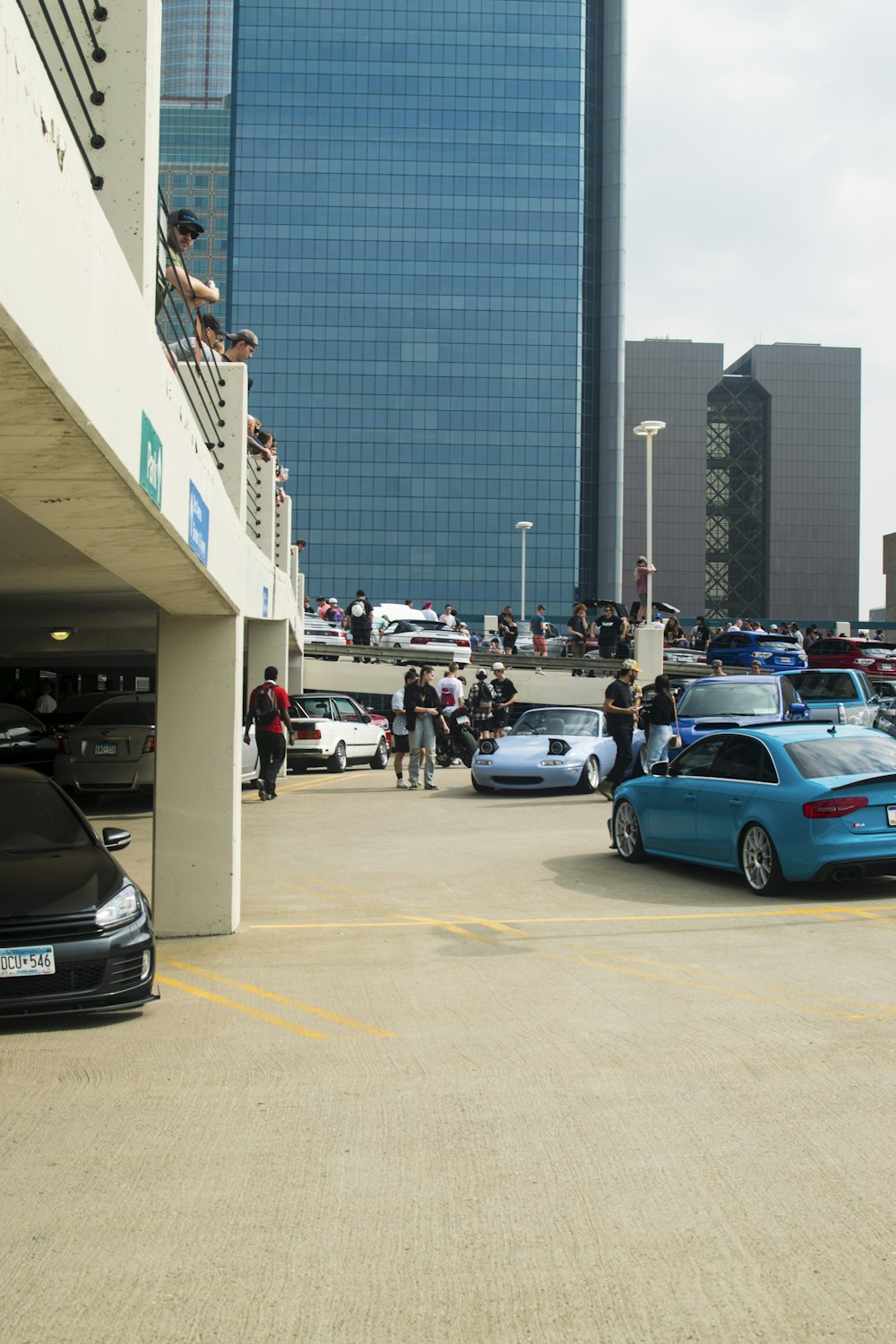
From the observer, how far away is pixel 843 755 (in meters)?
10.7

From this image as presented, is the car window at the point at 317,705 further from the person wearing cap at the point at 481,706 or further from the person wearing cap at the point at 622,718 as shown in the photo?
the person wearing cap at the point at 622,718

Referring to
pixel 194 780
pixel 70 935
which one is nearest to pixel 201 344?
pixel 194 780

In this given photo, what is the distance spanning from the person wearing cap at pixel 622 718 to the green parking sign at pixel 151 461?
1232 centimetres

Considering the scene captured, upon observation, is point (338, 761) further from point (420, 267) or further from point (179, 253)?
point (420, 267)

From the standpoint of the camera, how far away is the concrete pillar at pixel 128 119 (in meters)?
A: 5.25

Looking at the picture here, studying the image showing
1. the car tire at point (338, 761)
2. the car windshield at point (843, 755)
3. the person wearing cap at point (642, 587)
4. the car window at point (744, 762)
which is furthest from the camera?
the person wearing cap at point (642, 587)

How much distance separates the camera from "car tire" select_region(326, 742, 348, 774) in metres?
25.1

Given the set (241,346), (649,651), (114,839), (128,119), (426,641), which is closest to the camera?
(128,119)

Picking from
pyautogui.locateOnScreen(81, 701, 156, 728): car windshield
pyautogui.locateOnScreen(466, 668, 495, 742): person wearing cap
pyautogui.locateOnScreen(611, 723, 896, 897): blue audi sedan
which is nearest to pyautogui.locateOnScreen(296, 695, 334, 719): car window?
pyautogui.locateOnScreen(466, 668, 495, 742): person wearing cap

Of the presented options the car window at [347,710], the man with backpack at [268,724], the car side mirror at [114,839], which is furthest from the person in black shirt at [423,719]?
the car side mirror at [114,839]

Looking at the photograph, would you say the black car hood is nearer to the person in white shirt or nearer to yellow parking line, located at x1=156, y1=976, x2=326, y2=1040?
yellow parking line, located at x1=156, y1=976, x2=326, y2=1040

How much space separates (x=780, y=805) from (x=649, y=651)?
85.4ft

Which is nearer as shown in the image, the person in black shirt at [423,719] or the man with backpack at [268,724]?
the man with backpack at [268,724]

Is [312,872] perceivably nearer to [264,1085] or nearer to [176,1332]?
[264,1085]
